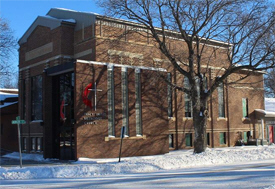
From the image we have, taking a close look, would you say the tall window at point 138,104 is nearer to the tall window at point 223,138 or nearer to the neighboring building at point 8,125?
the tall window at point 223,138

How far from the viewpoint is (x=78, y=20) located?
3019cm

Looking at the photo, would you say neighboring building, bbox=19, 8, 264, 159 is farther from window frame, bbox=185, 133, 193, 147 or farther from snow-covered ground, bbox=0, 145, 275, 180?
snow-covered ground, bbox=0, 145, 275, 180

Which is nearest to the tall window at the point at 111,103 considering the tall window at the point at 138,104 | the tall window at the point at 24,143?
the tall window at the point at 138,104

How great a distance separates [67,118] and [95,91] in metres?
3.58

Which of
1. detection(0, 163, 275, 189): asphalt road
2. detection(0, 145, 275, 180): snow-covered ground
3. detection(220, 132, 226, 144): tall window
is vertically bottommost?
detection(220, 132, 226, 144): tall window

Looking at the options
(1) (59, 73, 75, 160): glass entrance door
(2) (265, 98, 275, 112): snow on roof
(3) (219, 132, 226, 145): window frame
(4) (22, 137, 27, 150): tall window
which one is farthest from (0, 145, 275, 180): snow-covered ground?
(2) (265, 98, 275, 112): snow on roof

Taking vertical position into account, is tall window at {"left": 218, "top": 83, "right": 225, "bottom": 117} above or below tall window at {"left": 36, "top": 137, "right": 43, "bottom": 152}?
above

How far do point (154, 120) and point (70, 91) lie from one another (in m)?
7.35

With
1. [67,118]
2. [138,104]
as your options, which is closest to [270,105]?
[138,104]

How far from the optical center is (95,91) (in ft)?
82.8

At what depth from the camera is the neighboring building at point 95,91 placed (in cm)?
2506

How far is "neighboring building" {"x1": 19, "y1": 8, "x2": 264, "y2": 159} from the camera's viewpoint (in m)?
25.1

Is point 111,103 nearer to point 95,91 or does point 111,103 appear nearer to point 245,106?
point 95,91

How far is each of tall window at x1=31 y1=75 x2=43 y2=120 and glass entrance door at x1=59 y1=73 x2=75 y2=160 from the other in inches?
141
